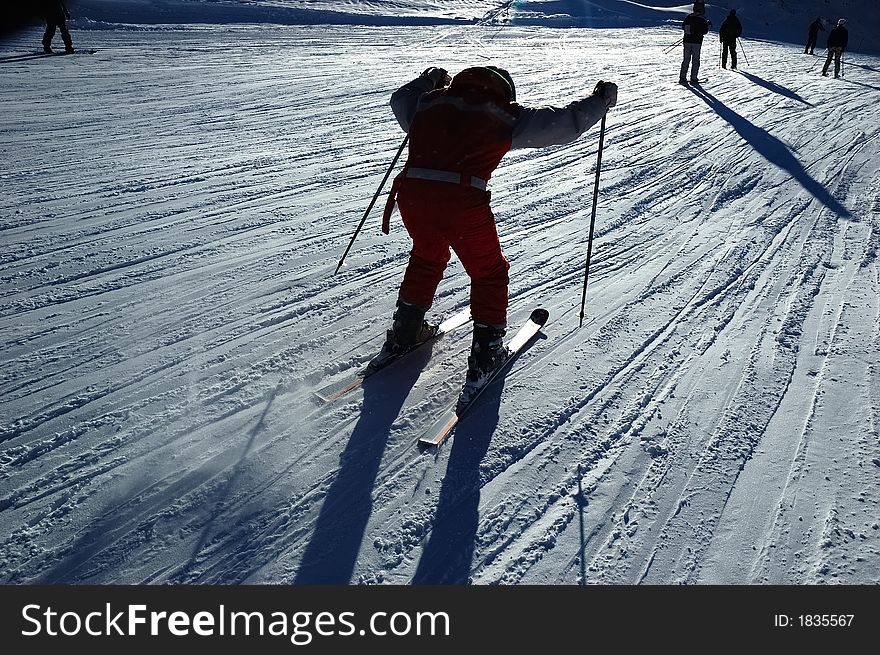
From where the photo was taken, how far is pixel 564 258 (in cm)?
490

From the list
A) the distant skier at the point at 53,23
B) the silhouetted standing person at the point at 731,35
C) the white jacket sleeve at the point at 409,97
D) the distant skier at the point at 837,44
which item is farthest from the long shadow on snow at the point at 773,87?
the distant skier at the point at 53,23

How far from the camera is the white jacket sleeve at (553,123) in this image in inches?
112

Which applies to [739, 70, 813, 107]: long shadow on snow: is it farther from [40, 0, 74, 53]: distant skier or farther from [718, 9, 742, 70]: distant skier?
[40, 0, 74, 53]: distant skier

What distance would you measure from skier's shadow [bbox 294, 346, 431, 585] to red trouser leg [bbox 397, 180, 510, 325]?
1.60 ft

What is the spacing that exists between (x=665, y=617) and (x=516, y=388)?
56.2 inches

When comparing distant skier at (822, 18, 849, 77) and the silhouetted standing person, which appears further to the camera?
the silhouetted standing person

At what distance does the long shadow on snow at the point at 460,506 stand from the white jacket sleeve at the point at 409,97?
1509 mm

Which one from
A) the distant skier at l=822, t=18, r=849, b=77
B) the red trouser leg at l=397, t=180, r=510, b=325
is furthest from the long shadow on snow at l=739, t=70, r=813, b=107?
the red trouser leg at l=397, t=180, r=510, b=325

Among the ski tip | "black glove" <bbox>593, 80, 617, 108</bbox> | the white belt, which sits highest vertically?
"black glove" <bbox>593, 80, 617, 108</bbox>

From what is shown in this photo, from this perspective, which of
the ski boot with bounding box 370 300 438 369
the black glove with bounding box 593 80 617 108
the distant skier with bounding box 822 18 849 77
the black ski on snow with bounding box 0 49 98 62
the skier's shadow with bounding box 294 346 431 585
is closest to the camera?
the skier's shadow with bounding box 294 346 431 585

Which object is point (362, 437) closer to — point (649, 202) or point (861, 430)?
point (861, 430)

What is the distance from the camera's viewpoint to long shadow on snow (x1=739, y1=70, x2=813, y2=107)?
39.5 feet

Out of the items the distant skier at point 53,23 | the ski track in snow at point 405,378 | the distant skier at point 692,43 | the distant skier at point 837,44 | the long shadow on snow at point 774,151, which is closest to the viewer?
the ski track in snow at point 405,378

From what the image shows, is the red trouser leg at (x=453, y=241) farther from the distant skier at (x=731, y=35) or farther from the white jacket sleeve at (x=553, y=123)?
the distant skier at (x=731, y=35)
